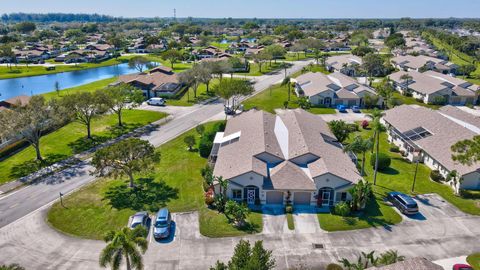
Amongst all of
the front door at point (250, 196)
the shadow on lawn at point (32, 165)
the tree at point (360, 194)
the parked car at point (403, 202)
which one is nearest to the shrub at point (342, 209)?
the tree at point (360, 194)

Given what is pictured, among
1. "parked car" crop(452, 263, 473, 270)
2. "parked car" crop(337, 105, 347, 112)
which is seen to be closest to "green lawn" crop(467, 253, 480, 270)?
"parked car" crop(452, 263, 473, 270)

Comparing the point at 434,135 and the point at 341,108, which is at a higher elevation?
the point at 434,135

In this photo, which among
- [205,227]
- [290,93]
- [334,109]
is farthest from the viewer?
[290,93]

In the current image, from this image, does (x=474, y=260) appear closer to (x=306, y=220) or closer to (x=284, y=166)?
(x=306, y=220)

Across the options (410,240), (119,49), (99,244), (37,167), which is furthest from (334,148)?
(119,49)

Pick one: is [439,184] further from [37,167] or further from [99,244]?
[37,167]

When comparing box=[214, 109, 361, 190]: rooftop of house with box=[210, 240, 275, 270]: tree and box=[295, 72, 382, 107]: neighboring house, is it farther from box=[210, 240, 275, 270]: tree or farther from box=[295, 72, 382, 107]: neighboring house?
box=[295, 72, 382, 107]: neighboring house

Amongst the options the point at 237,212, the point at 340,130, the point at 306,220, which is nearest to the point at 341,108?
the point at 340,130
